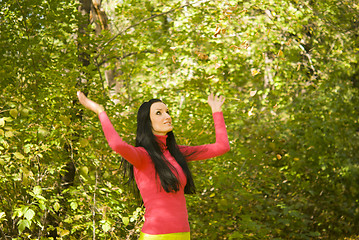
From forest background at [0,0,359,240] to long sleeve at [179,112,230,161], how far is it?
3.63 feet

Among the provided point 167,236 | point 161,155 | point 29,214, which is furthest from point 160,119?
point 29,214

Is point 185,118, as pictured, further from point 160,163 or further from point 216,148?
point 160,163

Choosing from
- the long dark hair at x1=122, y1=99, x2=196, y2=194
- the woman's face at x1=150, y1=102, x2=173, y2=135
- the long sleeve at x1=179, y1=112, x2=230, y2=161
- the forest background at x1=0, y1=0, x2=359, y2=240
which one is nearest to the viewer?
the long dark hair at x1=122, y1=99, x2=196, y2=194

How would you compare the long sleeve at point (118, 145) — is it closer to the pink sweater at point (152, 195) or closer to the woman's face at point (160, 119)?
the pink sweater at point (152, 195)

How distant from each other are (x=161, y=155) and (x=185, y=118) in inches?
120

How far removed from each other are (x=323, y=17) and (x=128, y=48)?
3510 millimetres

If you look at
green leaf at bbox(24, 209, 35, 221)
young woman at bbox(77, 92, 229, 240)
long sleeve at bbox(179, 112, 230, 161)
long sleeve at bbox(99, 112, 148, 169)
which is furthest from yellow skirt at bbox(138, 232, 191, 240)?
green leaf at bbox(24, 209, 35, 221)

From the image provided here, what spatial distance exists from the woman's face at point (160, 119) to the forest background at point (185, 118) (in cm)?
111

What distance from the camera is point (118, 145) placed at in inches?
96.1

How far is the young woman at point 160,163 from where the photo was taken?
2543 millimetres

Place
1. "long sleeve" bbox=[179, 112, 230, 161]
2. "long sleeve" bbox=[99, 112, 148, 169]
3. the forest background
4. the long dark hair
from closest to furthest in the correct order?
1. "long sleeve" bbox=[99, 112, 148, 169]
2. the long dark hair
3. "long sleeve" bbox=[179, 112, 230, 161]
4. the forest background

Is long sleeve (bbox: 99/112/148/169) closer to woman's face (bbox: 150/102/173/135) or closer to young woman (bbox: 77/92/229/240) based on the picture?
young woman (bbox: 77/92/229/240)

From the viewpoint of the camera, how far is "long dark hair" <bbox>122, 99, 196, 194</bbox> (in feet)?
8.60

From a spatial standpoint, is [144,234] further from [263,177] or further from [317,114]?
[317,114]
